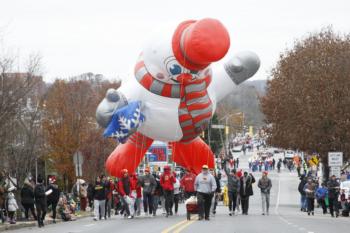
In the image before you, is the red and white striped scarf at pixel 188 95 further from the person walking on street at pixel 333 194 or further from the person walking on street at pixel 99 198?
the person walking on street at pixel 333 194

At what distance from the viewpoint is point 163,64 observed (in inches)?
1024

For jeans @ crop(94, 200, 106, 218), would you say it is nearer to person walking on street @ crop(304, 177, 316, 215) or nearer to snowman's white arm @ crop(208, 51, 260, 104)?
snowman's white arm @ crop(208, 51, 260, 104)

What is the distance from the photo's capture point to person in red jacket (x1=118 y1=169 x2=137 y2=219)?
28898mm

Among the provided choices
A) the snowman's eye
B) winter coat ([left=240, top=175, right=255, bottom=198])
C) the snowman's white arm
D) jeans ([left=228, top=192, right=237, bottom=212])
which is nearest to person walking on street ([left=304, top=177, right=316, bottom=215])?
winter coat ([left=240, top=175, right=255, bottom=198])

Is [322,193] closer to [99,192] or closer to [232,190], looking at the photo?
→ [232,190]

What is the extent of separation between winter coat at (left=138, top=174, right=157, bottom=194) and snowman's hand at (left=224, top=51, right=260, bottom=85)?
15.4 ft

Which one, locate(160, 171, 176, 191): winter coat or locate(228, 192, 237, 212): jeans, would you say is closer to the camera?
locate(160, 171, 176, 191): winter coat

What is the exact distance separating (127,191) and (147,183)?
149 cm

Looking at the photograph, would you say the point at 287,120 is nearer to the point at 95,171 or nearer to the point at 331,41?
the point at 331,41

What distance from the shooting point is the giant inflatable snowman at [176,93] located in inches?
982

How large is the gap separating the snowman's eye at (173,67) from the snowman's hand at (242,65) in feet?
8.09

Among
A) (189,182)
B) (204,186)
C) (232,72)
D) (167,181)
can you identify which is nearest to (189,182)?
(189,182)

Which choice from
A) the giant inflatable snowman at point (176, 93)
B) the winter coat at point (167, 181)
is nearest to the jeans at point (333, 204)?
the giant inflatable snowman at point (176, 93)

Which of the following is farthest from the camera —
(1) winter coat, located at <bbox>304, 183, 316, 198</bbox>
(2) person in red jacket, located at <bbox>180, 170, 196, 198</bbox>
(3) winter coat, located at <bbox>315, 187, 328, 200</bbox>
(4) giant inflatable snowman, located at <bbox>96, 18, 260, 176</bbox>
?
(3) winter coat, located at <bbox>315, 187, 328, 200</bbox>
